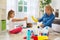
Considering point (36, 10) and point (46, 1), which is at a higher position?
point (46, 1)

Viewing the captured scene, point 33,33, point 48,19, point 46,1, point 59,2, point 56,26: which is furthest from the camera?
point 46,1

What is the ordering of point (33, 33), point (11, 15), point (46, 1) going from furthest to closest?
point (46, 1), point (11, 15), point (33, 33)

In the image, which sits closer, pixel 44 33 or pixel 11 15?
pixel 44 33

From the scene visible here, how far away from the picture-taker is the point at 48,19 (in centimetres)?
249

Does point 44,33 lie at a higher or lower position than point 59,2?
lower

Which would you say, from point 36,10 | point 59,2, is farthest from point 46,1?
point 59,2

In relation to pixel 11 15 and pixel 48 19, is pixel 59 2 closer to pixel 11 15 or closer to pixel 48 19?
pixel 48 19

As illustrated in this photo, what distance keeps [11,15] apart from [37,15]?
2736 mm

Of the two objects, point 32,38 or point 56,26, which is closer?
point 32,38

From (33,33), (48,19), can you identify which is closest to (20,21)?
(48,19)

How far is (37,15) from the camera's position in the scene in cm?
481

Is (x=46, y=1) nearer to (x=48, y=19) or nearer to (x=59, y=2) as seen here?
(x=59, y=2)

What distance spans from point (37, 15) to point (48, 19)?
233 cm

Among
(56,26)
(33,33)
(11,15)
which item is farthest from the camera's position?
(11,15)
